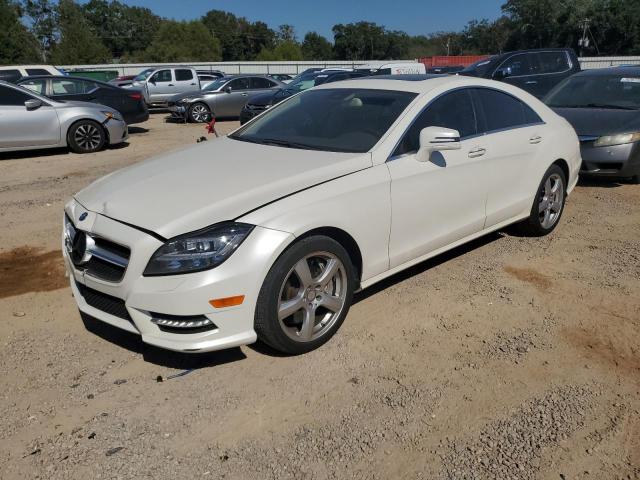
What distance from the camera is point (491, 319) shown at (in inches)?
156

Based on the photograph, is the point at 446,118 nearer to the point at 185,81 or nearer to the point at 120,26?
the point at 185,81

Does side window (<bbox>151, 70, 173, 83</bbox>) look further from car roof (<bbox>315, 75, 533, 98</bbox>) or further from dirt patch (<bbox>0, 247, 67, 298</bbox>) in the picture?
car roof (<bbox>315, 75, 533, 98</bbox>)

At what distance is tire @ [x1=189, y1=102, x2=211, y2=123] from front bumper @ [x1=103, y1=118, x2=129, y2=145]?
552 centimetres

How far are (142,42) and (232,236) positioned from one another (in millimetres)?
107983

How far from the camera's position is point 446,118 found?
4367mm

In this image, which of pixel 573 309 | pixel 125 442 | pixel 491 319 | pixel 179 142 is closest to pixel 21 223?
pixel 125 442

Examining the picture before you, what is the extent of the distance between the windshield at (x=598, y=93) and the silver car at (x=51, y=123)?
799 cm

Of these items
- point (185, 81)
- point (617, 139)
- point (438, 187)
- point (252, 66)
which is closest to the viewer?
point (438, 187)

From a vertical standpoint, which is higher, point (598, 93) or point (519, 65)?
point (519, 65)

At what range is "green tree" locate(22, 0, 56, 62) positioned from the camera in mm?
72062

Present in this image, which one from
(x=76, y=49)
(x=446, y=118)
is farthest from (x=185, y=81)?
(x=76, y=49)

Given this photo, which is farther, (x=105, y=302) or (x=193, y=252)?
(x=105, y=302)

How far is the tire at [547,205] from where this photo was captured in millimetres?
5406

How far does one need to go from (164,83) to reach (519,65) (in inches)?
525
